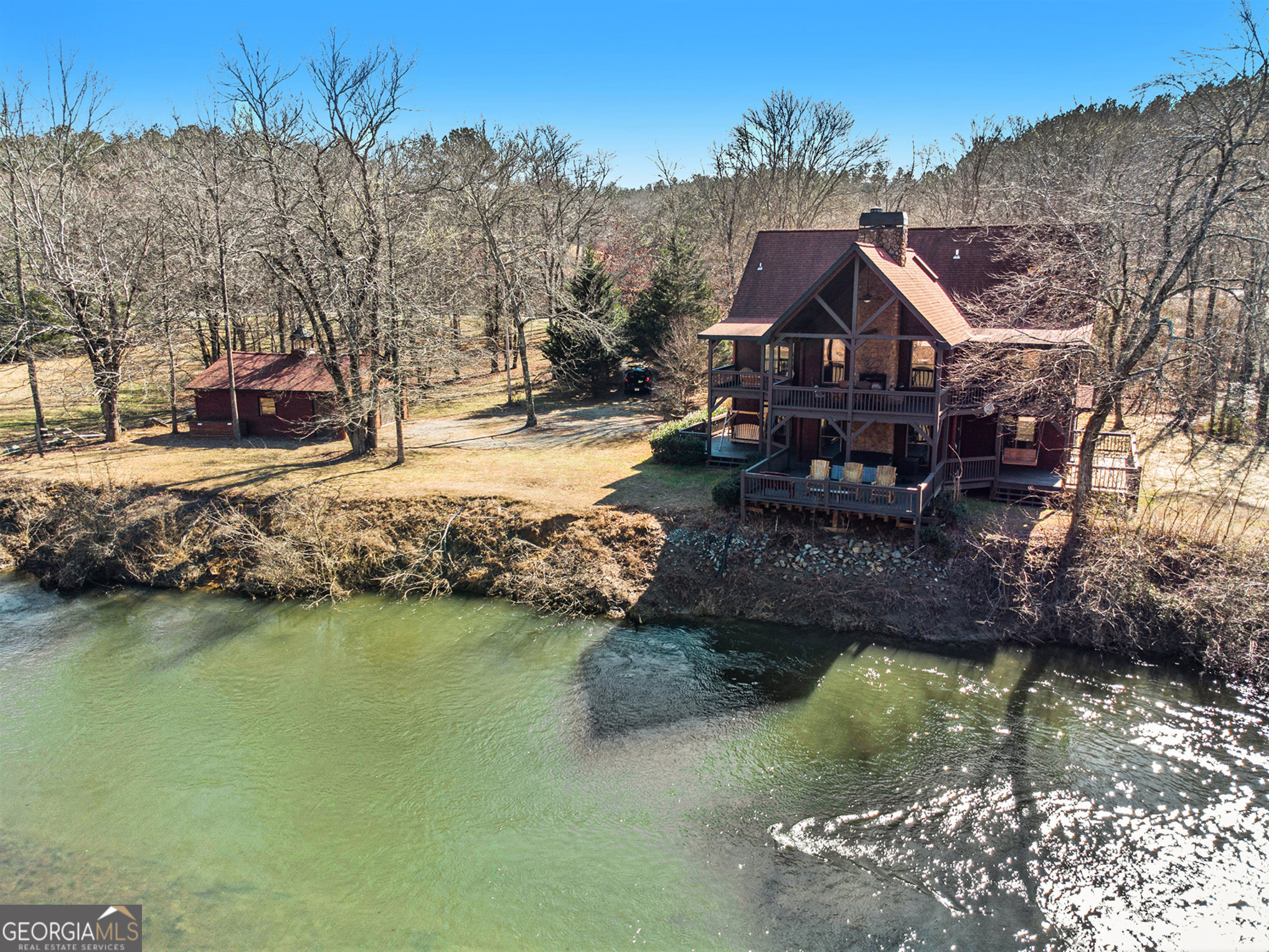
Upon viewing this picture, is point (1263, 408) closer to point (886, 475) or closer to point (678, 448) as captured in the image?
point (886, 475)

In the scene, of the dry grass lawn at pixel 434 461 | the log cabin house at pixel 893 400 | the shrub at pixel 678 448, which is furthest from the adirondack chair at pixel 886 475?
the shrub at pixel 678 448

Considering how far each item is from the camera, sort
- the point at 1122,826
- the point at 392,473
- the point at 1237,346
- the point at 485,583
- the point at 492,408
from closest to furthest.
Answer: the point at 1122,826
the point at 1237,346
the point at 485,583
the point at 392,473
the point at 492,408

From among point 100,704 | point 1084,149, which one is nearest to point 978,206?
point 1084,149

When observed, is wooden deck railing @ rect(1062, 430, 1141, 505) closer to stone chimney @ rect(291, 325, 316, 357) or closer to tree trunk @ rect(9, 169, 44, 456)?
stone chimney @ rect(291, 325, 316, 357)

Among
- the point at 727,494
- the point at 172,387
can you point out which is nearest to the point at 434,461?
the point at 727,494

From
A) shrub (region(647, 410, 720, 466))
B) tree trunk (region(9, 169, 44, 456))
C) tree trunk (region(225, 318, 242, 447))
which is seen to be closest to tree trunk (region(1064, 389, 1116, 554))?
shrub (region(647, 410, 720, 466))

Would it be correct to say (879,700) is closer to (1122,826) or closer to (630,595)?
(1122,826)

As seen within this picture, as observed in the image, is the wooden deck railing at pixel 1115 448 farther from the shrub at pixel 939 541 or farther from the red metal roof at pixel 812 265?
the red metal roof at pixel 812 265
